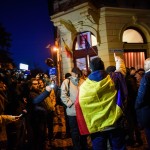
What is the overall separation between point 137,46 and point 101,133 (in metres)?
12.8

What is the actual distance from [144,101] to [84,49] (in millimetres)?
12127

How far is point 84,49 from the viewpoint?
1717cm

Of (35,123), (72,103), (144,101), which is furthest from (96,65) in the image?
(35,123)

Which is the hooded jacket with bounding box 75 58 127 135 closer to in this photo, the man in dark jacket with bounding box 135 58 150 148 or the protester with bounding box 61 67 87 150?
the man in dark jacket with bounding box 135 58 150 148

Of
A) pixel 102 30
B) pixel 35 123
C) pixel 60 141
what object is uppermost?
pixel 102 30

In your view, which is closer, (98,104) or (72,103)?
(98,104)

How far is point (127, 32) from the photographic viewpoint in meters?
16.9

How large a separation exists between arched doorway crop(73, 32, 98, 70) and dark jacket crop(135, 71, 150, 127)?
11.2 m

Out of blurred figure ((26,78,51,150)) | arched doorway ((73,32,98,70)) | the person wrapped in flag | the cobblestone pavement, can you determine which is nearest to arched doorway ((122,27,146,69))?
arched doorway ((73,32,98,70))

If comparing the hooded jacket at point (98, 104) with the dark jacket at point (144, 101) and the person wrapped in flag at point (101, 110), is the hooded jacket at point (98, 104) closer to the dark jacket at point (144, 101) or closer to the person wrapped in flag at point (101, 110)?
the person wrapped in flag at point (101, 110)

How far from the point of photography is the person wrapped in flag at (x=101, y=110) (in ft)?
14.5

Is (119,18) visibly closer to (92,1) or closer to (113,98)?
(92,1)

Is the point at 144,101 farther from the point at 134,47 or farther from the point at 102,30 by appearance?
the point at 134,47

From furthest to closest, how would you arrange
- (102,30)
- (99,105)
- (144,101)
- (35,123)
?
(102,30) → (35,123) → (144,101) → (99,105)
